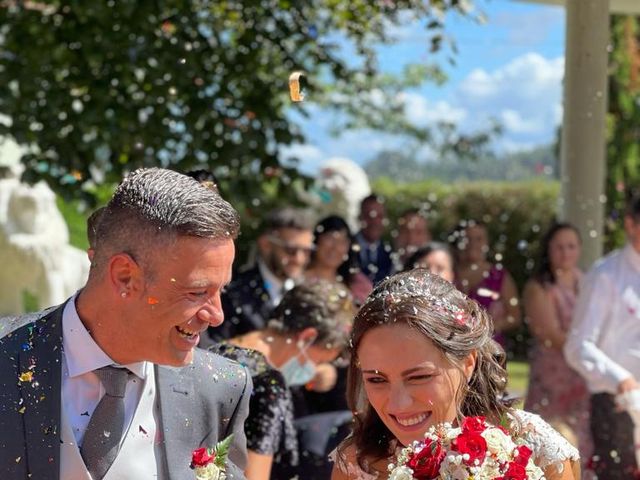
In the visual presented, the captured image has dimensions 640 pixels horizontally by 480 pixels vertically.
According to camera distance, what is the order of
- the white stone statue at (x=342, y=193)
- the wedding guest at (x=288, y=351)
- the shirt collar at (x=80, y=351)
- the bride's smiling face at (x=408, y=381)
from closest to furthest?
the shirt collar at (x=80, y=351), the bride's smiling face at (x=408, y=381), the wedding guest at (x=288, y=351), the white stone statue at (x=342, y=193)

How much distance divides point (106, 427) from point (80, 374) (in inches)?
5.6

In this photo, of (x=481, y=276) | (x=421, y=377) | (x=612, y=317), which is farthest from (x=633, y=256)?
(x=421, y=377)

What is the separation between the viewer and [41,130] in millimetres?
6332

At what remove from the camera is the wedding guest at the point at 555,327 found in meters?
7.07

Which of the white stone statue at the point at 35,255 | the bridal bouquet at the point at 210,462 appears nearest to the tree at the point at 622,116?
the white stone statue at the point at 35,255

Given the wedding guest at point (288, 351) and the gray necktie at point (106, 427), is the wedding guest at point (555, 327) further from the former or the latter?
the gray necktie at point (106, 427)

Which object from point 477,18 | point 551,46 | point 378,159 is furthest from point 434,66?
point 477,18

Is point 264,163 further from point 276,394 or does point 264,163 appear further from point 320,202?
point 320,202

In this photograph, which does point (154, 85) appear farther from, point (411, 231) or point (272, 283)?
point (411, 231)

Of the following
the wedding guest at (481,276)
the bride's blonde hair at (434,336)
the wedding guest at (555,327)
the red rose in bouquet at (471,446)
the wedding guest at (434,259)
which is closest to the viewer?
the red rose in bouquet at (471,446)

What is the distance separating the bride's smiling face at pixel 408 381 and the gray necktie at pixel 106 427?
0.65 metres

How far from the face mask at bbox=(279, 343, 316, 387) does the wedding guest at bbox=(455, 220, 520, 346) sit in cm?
267

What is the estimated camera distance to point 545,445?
115 inches

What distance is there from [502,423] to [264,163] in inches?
164
